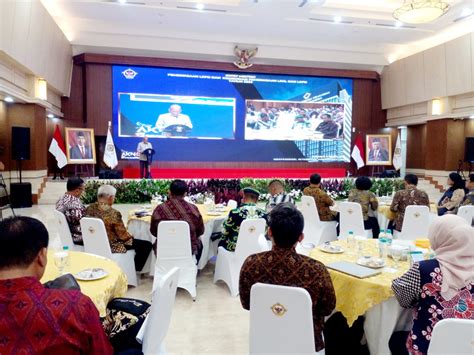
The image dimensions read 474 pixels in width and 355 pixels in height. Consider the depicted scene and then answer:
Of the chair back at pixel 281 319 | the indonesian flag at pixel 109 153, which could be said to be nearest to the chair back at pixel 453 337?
the chair back at pixel 281 319

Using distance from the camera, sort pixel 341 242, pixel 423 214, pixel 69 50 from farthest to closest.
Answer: pixel 69 50, pixel 423 214, pixel 341 242

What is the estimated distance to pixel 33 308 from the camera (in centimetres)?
117

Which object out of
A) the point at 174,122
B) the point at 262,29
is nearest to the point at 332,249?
the point at 262,29

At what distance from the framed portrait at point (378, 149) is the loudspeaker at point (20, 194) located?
1085cm

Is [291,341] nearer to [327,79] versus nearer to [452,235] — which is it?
[452,235]

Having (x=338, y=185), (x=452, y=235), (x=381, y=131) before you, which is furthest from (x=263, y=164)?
(x=452, y=235)

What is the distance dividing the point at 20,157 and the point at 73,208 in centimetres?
619

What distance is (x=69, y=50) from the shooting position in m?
11.5

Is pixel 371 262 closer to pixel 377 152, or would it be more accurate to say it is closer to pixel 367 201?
pixel 367 201

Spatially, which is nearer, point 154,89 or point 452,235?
point 452,235

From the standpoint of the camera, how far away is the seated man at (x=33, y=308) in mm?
1164

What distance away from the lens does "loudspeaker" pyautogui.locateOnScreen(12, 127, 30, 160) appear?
8.85 meters

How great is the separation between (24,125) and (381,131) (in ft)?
40.5

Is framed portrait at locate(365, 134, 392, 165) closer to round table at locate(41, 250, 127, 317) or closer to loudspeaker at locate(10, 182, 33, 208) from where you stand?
loudspeaker at locate(10, 182, 33, 208)
